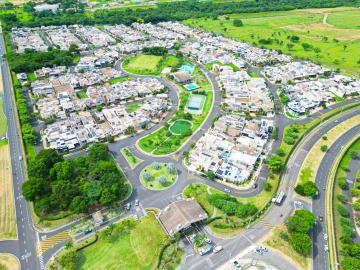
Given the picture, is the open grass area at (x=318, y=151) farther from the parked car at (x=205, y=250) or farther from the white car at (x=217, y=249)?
the parked car at (x=205, y=250)

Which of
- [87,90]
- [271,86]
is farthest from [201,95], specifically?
[87,90]

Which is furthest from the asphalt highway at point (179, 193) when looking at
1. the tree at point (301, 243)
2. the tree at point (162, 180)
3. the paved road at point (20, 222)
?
the tree at point (301, 243)

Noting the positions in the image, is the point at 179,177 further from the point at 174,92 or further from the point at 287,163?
Result: the point at 174,92

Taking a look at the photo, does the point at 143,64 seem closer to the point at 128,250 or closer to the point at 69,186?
the point at 69,186

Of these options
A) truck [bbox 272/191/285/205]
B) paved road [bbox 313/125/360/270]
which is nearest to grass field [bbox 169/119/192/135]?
truck [bbox 272/191/285/205]

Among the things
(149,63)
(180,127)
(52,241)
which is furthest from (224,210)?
(149,63)

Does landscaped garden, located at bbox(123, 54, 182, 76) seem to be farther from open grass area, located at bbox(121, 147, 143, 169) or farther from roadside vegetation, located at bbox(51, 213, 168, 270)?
roadside vegetation, located at bbox(51, 213, 168, 270)

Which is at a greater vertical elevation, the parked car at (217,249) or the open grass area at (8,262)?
the parked car at (217,249)
